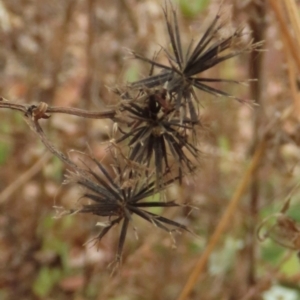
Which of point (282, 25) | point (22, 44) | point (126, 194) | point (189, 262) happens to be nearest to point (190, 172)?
point (126, 194)

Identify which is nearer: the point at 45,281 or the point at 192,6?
the point at 192,6

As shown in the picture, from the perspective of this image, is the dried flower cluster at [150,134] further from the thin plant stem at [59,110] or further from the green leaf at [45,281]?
the green leaf at [45,281]

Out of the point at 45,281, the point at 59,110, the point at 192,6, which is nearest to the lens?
the point at 59,110

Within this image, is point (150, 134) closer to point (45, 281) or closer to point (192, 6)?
point (192, 6)

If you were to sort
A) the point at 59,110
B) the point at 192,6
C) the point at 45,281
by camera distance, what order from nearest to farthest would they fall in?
the point at 59,110, the point at 192,6, the point at 45,281

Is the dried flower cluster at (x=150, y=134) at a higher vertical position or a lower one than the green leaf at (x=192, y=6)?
lower

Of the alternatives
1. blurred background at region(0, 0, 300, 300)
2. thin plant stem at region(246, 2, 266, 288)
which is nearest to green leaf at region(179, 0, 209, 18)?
thin plant stem at region(246, 2, 266, 288)

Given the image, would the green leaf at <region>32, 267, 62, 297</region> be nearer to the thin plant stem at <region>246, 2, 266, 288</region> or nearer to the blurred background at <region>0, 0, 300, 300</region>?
the blurred background at <region>0, 0, 300, 300</region>

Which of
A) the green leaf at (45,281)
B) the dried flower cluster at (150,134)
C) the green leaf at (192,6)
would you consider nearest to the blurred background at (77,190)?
the green leaf at (45,281)

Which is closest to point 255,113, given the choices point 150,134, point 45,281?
point 150,134

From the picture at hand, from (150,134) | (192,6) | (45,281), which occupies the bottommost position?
(45,281)

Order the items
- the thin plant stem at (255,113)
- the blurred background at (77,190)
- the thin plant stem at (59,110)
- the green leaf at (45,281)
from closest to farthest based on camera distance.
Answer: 1. the thin plant stem at (59,110)
2. the thin plant stem at (255,113)
3. the blurred background at (77,190)
4. the green leaf at (45,281)
